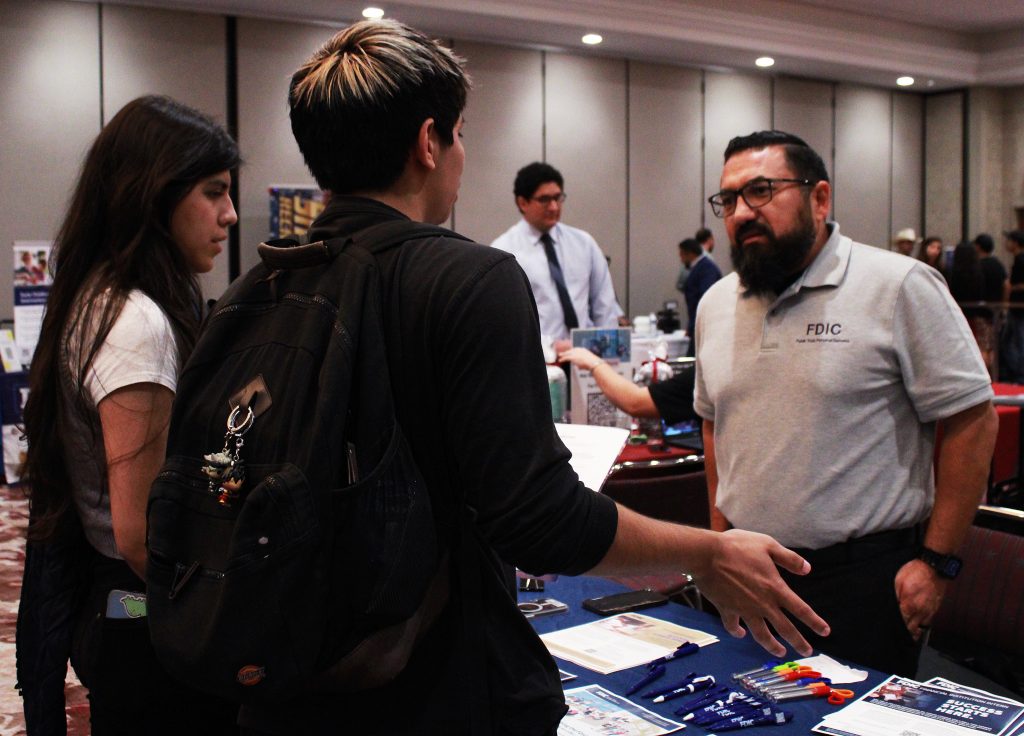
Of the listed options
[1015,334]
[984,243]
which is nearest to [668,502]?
[1015,334]

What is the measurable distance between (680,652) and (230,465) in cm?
109

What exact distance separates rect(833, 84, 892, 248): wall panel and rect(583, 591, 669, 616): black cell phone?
1099cm

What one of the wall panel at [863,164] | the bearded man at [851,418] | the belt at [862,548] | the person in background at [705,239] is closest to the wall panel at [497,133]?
the person in background at [705,239]

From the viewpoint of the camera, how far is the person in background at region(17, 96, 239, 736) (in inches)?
55.9

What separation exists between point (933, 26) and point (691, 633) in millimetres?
11499

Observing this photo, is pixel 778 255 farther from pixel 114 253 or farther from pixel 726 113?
pixel 726 113

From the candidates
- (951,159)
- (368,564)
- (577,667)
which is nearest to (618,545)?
(368,564)

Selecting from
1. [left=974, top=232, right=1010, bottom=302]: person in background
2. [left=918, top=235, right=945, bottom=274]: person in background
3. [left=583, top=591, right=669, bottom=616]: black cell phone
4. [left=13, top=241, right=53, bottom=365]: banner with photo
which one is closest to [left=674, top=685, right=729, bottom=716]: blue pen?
[left=583, top=591, right=669, bottom=616]: black cell phone

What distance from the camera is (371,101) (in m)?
1.02

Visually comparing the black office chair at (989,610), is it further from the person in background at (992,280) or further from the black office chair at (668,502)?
the person in background at (992,280)

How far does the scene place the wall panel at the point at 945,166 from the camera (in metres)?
13.0

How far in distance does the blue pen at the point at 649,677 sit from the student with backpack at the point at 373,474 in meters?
0.63

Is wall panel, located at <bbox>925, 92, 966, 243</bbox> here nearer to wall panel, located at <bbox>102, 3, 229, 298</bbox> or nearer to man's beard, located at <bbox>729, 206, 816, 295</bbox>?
wall panel, located at <bbox>102, 3, 229, 298</bbox>

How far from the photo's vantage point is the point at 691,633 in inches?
75.2
